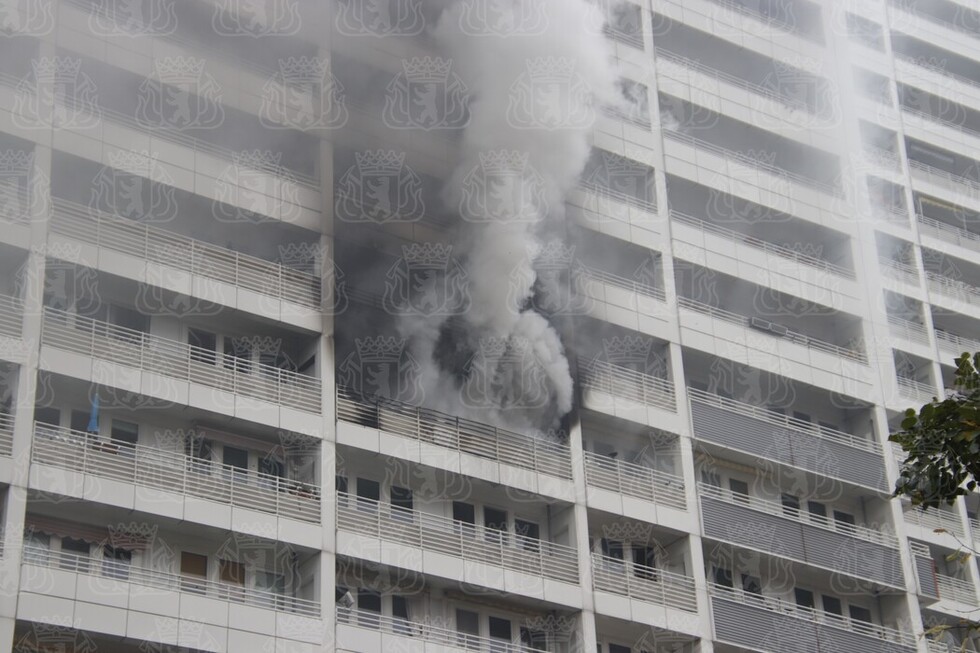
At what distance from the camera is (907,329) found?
50.8m

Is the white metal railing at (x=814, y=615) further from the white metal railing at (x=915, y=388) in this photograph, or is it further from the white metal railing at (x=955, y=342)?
the white metal railing at (x=955, y=342)

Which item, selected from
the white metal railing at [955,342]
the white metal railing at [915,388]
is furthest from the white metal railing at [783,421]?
the white metal railing at [955,342]

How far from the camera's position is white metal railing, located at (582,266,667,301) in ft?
144

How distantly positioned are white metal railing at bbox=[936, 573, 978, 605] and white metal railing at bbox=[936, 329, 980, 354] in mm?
7590

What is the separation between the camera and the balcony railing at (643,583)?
4006 cm

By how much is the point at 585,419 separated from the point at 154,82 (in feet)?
43.5

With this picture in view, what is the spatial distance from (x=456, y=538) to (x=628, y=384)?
7.14 metres

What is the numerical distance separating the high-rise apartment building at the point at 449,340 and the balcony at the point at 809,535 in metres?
0.10

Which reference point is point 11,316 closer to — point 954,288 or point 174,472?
point 174,472

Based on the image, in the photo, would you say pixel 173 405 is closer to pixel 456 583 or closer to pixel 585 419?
pixel 456 583

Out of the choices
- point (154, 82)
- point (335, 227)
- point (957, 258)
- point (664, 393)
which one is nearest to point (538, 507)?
point (664, 393)

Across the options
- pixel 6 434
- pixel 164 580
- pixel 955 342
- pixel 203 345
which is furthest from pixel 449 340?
pixel 955 342

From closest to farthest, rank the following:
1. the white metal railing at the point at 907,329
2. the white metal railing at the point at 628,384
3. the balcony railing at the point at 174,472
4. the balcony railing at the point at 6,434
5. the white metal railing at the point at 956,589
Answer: the balcony railing at the point at 6,434
the balcony railing at the point at 174,472
the white metal railing at the point at 628,384
the white metal railing at the point at 956,589
the white metal railing at the point at 907,329

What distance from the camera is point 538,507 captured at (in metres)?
40.9
